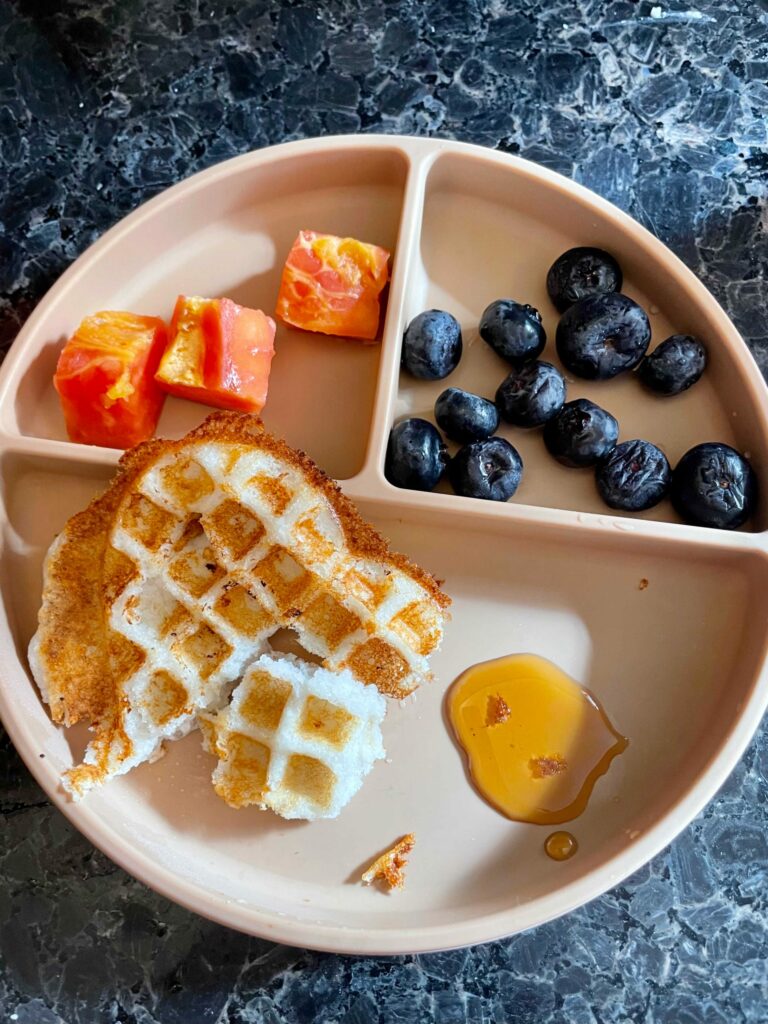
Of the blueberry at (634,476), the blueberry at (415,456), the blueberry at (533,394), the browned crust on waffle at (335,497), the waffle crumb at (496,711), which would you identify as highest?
the blueberry at (533,394)

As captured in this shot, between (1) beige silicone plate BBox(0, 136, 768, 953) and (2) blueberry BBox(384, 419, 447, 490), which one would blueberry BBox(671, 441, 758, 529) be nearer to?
(1) beige silicone plate BBox(0, 136, 768, 953)

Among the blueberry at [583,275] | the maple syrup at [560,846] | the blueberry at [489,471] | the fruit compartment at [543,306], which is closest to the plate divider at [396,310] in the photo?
the fruit compartment at [543,306]

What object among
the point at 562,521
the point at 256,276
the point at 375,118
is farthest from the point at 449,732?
the point at 375,118

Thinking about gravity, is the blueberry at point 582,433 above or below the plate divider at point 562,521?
above

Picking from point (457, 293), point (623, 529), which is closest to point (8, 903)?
point (623, 529)

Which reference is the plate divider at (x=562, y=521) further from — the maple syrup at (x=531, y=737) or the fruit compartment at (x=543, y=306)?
the maple syrup at (x=531, y=737)

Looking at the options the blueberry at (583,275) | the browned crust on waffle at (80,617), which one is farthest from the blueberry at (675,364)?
the browned crust on waffle at (80,617)

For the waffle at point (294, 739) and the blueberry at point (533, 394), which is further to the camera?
the blueberry at point (533, 394)

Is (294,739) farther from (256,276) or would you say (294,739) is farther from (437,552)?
(256,276)
